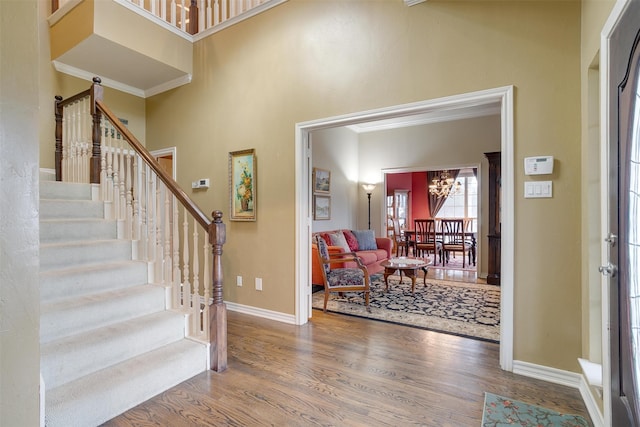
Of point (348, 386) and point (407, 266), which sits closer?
point (348, 386)

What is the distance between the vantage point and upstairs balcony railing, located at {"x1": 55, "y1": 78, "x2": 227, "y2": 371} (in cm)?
238

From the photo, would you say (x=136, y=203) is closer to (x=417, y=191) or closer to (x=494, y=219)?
(x=494, y=219)

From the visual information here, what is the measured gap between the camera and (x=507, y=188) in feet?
7.80

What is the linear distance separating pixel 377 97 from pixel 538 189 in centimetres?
148

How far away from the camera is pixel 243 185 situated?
3684 mm

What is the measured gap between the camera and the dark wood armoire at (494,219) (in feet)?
17.1

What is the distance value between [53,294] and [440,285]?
4806mm

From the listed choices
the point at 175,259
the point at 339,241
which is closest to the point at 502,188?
the point at 175,259

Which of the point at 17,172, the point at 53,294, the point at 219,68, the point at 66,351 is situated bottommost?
the point at 66,351

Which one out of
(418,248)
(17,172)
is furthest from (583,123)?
(418,248)

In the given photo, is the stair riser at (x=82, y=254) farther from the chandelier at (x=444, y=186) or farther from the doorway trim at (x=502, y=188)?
the chandelier at (x=444, y=186)

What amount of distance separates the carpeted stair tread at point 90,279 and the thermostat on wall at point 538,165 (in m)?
3.04

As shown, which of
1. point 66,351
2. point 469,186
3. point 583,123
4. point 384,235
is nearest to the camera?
point 66,351

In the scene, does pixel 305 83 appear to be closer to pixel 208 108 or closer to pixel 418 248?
pixel 208 108
